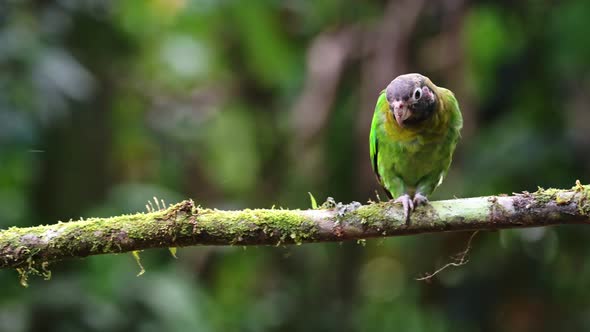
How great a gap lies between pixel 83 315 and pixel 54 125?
2062mm

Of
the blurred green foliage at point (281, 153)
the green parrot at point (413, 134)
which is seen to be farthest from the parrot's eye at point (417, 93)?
the blurred green foliage at point (281, 153)

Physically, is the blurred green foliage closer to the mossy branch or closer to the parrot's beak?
the parrot's beak

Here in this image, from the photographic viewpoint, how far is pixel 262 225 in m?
3.07

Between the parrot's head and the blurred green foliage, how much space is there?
89.1 inches

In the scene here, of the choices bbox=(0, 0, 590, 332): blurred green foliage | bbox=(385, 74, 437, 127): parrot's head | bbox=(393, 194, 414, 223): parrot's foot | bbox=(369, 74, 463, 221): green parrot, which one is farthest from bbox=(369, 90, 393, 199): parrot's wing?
bbox=(0, 0, 590, 332): blurred green foliage

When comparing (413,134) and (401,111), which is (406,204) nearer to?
(401,111)

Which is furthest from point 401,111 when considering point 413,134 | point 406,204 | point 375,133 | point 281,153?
point 281,153

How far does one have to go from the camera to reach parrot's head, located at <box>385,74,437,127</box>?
4148 millimetres

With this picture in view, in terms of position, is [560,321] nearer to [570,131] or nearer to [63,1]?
[570,131]

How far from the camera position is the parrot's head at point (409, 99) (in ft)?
13.6

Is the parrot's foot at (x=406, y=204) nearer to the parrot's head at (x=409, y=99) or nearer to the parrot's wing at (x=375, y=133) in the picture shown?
the parrot's head at (x=409, y=99)

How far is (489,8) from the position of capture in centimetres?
784

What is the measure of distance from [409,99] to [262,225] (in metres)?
1.47


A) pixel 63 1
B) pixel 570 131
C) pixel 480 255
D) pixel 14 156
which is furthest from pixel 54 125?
pixel 570 131
